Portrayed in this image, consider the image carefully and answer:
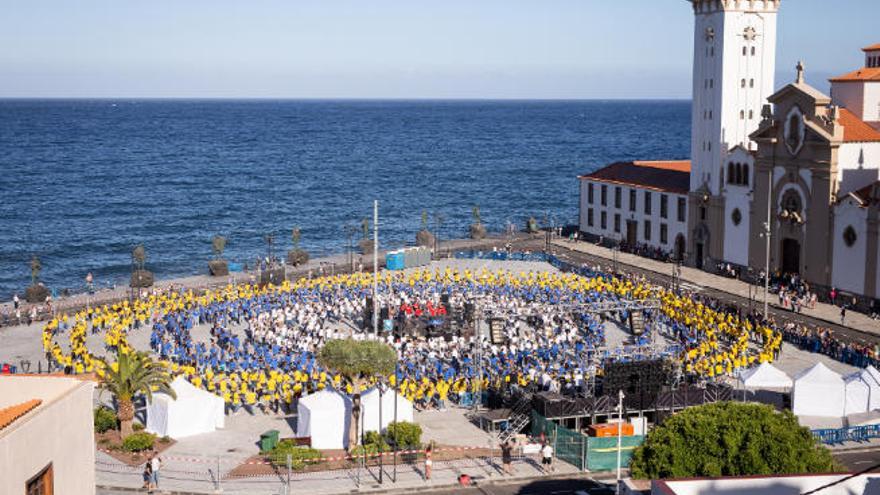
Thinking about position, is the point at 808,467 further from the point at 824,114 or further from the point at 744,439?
the point at 824,114

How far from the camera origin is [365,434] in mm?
36188

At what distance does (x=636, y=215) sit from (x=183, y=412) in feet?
150

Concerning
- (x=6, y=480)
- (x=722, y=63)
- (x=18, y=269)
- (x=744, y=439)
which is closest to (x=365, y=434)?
(x=744, y=439)

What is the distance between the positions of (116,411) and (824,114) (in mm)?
40448

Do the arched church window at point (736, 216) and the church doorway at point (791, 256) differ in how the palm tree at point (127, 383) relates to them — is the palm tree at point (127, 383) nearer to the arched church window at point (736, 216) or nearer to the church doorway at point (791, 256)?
the church doorway at point (791, 256)

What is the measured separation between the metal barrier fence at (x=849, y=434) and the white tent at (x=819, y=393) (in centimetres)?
230

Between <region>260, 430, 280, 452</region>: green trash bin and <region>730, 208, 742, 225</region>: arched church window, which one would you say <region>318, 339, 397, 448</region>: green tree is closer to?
<region>260, 430, 280, 452</region>: green trash bin

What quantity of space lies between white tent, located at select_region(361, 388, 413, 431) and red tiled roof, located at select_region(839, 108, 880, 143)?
1299 inches

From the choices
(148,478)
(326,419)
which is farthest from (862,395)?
(148,478)

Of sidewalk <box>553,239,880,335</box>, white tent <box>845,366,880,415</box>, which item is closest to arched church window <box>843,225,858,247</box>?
sidewalk <box>553,239,880,335</box>

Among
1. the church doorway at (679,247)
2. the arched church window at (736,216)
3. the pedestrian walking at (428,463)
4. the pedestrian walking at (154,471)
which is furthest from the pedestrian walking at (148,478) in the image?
the church doorway at (679,247)

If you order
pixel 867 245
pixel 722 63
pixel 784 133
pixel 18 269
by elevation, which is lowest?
pixel 18 269

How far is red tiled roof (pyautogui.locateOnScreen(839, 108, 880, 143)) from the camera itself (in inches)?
2277

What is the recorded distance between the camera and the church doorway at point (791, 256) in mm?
60938
